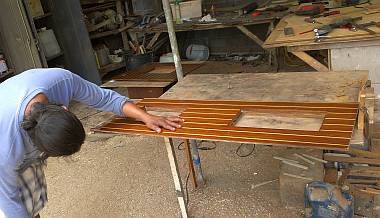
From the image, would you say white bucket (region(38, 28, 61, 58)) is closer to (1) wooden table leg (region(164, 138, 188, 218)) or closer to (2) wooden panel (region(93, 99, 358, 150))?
(2) wooden panel (region(93, 99, 358, 150))

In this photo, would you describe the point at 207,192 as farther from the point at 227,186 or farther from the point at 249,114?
the point at 249,114

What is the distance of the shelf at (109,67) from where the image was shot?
5.07 m

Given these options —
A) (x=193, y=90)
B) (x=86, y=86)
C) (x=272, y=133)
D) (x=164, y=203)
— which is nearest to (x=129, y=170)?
(x=164, y=203)

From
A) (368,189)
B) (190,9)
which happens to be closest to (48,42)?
(190,9)

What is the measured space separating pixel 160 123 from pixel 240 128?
399 millimetres

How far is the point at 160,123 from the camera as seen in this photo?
1818 mm

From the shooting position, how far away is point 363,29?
2.67 m

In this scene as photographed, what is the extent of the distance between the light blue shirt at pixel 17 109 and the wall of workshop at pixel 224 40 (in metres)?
4.14

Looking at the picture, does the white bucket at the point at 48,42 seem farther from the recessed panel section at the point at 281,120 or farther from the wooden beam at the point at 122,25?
the recessed panel section at the point at 281,120

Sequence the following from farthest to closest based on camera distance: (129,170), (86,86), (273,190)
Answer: (129,170) < (273,190) < (86,86)

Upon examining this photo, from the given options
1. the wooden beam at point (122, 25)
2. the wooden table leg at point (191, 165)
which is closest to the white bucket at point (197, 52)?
the wooden beam at point (122, 25)

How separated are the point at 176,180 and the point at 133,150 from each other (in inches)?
50.1

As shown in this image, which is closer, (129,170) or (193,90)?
(193,90)

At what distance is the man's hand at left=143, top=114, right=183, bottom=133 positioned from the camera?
71.0 inches
